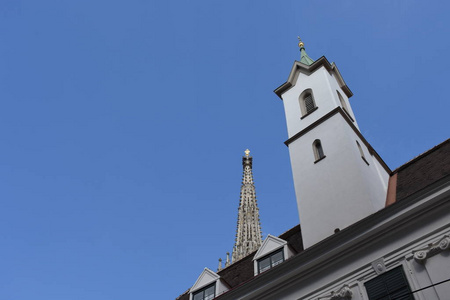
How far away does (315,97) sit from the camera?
2123cm

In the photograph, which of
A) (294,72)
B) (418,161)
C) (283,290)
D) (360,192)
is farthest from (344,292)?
(294,72)

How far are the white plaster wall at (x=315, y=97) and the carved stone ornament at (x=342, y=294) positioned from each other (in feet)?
28.4

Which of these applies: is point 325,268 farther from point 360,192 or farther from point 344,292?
point 360,192

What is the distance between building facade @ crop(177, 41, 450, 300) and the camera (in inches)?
481

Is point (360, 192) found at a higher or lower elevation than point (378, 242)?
higher

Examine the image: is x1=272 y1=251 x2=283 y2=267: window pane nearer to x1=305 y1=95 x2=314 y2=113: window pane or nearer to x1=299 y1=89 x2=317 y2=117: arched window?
x1=299 y1=89 x2=317 y2=117: arched window

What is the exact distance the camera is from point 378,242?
13156 millimetres

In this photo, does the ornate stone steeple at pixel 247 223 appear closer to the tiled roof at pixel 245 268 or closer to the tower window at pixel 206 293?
the tiled roof at pixel 245 268

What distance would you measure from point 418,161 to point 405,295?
6763 millimetres

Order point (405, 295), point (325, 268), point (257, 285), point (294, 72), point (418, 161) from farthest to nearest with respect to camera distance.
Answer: point (294, 72) < point (418, 161) < point (257, 285) < point (325, 268) < point (405, 295)

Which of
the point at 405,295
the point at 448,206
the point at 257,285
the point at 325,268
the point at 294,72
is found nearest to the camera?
the point at 405,295

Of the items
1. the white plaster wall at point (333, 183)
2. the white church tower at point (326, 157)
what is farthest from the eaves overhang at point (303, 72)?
the white plaster wall at point (333, 183)

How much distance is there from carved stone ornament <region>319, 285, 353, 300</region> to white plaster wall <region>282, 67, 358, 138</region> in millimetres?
8668

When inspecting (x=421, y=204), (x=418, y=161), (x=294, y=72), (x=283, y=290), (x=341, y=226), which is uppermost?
(x=294, y=72)
